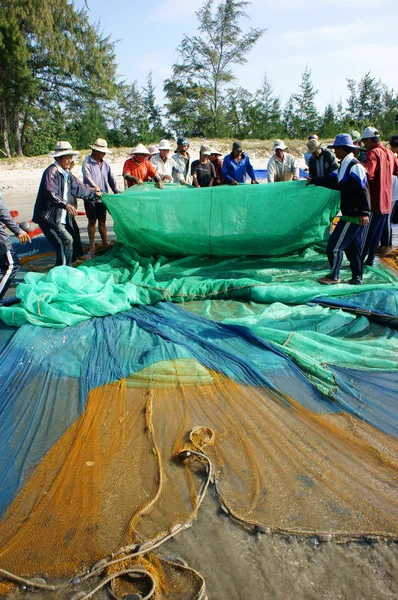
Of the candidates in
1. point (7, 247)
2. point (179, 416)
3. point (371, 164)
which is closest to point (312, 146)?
point (371, 164)

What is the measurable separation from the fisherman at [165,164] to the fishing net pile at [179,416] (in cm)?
239

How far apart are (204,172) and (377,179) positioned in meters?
2.88

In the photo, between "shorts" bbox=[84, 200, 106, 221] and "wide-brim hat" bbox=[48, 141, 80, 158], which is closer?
"wide-brim hat" bbox=[48, 141, 80, 158]

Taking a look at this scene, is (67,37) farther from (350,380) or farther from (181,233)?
(350,380)

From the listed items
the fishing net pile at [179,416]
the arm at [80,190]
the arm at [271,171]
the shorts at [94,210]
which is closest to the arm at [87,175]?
the shorts at [94,210]

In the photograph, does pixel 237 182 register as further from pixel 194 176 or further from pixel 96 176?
pixel 96 176

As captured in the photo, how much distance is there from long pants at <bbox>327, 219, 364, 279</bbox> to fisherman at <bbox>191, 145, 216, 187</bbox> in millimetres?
3006

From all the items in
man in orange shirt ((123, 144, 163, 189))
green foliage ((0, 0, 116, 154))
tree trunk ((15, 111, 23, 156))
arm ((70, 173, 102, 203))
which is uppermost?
green foliage ((0, 0, 116, 154))

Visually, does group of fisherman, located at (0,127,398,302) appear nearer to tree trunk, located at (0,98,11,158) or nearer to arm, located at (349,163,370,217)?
arm, located at (349,163,370,217)

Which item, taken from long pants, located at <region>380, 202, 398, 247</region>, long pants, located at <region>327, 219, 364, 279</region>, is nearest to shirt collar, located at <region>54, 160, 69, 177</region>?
long pants, located at <region>327, 219, 364, 279</region>

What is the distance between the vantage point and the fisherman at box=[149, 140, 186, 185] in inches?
276

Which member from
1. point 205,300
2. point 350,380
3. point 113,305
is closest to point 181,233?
point 205,300

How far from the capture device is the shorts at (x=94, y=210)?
6582mm

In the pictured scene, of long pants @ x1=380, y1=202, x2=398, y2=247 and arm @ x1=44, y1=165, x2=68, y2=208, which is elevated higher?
arm @ x1=44, y1=165, x2=68, y2=208
